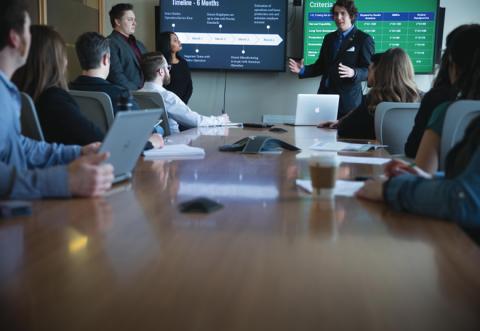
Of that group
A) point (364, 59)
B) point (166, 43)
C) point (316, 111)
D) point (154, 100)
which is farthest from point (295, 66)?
point (154, 100)

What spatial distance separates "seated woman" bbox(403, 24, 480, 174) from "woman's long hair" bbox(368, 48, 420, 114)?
1385 millimetres

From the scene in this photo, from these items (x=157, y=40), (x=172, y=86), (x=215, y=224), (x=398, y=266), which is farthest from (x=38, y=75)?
(x=157, y=40)

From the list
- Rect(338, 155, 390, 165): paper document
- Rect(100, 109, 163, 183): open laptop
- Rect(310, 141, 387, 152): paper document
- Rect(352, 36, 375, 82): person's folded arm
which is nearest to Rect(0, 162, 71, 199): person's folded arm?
Rect(100, 109, 163, 183): open laptop

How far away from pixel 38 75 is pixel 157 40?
14.9 ft

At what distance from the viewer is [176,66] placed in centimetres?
617

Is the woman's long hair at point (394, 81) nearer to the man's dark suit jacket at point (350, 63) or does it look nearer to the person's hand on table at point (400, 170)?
the man's dark suit jacket at point (350, 63)

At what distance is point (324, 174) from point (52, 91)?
1.22 m

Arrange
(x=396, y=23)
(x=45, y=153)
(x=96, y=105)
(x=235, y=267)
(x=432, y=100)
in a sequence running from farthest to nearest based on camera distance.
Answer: (x=396, y=23) < (x=96, y=105) < (x=432, y=100) < (x=45, y=153) < (x=235, y=267)

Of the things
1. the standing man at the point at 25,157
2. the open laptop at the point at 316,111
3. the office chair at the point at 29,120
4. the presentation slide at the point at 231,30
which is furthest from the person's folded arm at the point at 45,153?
the presentation slide at the point at 231,30

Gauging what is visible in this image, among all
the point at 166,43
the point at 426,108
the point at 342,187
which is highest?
the point at 166,43

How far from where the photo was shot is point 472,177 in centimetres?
125

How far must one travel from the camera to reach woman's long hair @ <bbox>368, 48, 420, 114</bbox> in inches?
139

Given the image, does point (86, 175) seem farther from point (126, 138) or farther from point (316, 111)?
point (316, 111)

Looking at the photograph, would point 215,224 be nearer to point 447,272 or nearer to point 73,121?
point 447,272
